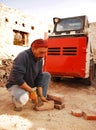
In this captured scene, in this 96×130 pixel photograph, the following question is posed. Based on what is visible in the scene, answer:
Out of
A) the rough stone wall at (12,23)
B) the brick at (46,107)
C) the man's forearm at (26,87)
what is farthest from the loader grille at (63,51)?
the rough stone wall at (12,23)

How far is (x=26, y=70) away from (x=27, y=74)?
92mm

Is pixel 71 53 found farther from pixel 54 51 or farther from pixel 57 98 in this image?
pixel 57 98

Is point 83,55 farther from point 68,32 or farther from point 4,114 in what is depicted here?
point 4,114

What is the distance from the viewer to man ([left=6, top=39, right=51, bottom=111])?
127 inches

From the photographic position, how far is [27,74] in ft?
11.4

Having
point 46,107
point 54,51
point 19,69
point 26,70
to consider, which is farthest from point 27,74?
point 54,51

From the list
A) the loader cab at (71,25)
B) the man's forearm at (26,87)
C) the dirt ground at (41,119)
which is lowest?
the dirt ground at (41,119)

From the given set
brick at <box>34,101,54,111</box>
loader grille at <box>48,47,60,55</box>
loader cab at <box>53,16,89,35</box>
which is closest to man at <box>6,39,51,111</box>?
brick at <box>34,101,54,111</box>

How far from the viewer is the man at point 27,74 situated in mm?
3215

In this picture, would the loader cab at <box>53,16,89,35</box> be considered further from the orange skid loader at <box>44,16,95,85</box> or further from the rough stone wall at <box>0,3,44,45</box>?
the rough stone wall at <box>0,3,44,45</box>

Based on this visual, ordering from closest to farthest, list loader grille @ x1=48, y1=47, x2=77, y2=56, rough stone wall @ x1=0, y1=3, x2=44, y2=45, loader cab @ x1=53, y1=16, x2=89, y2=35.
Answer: loader grille @ x1=48, y1=47, x2=77, y2=56 < loader cab @ x1=53, y1=16, x2=89, y2=35 < rough stone wall @ x1=0, y1=3, x2=44, y2=45

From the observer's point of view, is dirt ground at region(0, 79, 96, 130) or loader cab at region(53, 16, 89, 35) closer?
dirt ground at region(0, 79, 96, 130)

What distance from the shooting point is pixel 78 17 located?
670 centimetres

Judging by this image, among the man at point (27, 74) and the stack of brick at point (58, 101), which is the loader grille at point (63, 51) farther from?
the man at point (27, 74)
